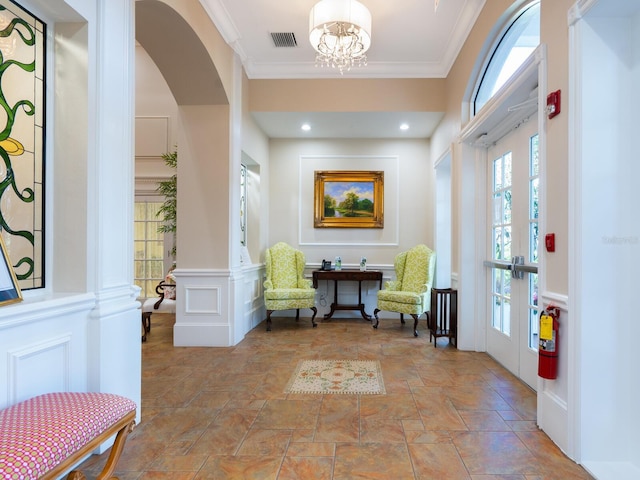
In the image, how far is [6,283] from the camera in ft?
5.04

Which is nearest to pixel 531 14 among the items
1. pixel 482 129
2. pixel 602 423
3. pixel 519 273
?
pixel 482 129

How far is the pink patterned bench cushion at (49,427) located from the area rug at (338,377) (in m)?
1.60

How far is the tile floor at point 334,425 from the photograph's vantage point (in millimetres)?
1850

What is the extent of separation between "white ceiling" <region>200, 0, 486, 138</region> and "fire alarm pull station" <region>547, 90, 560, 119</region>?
178 centimetres

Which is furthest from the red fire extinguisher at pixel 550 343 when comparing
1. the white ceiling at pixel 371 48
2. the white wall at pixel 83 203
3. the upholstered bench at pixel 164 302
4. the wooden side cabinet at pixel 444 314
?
the upholstered bench at pixel 164 302

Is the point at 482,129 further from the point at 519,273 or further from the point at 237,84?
the point at 237,84

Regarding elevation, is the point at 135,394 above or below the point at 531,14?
below

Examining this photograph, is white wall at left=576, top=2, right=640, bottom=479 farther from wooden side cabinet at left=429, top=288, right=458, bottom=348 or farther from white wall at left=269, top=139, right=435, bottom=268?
white wall at left=269, top=139, right=435, bottom=268

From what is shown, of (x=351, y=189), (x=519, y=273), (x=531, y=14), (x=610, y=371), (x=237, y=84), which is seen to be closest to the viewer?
(x=610, y=371)

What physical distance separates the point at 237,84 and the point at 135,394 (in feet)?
11.1

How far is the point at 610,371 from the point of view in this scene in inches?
73.5

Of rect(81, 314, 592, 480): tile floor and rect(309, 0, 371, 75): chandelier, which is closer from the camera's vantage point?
rect(81, 314, 592, 480): tile floor

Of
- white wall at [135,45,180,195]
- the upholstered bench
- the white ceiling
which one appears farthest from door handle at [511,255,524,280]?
white wall at [135,45,180,195]

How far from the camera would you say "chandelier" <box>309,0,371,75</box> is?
3094 millimetres
